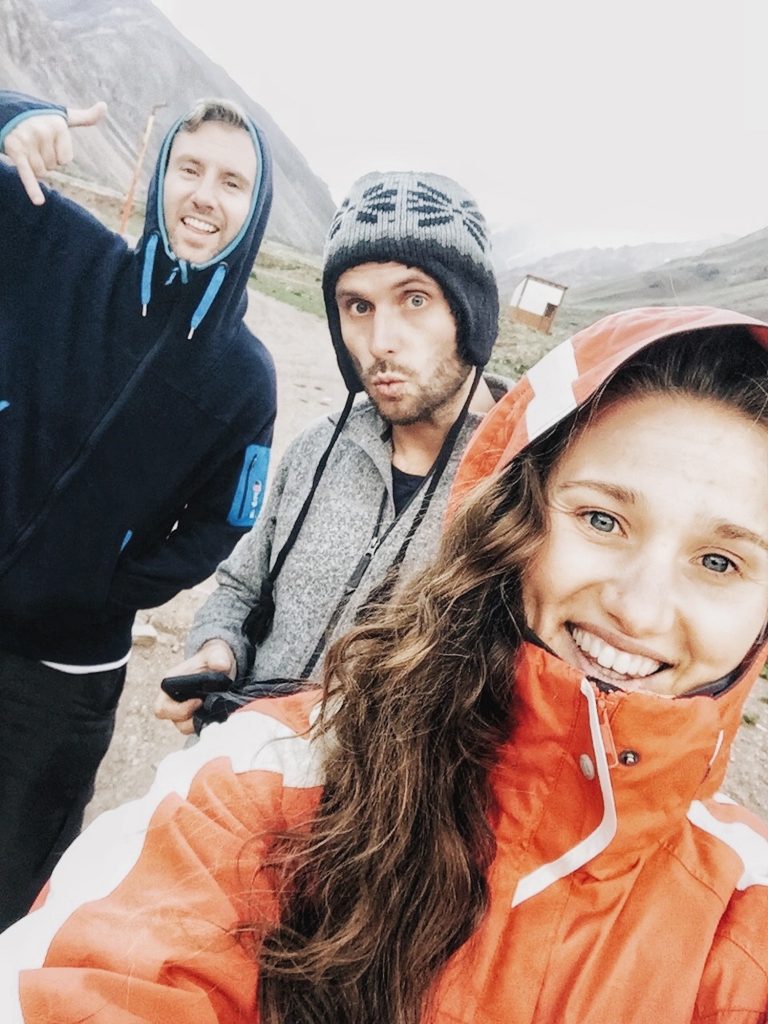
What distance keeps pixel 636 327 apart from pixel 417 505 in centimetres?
78

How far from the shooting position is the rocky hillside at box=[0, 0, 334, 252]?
181 ft

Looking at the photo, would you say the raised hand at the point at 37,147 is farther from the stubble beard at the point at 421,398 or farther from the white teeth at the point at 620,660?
the white teeth at the point at 620,660

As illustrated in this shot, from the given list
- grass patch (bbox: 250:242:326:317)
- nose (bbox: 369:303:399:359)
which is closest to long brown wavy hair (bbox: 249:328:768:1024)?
nose (bbox: 369:303:399:359)

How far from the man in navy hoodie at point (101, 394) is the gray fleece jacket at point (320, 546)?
1.16 ft

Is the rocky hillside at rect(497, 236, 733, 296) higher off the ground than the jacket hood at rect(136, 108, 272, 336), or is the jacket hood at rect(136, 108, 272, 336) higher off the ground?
the rocky hillside at rect(497, 236, 733, 296)

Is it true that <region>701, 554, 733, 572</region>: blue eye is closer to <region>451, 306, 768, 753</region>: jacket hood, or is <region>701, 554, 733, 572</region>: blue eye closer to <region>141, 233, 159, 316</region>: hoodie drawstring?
<region>451, 306, 768, 753</region>: jacket hood

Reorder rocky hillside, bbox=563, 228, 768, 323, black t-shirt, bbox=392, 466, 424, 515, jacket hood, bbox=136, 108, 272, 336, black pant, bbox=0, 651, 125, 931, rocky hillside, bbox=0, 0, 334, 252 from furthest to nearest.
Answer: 1. rocky hillside, bbox=0, 0, 334, 252
2. rocky hillside, bbox=563, 228, 768, 323
3. black pant, bbox=0, 651, 125, 931
4. jacket hood, bbox=136, 108, 272, 336
5. black t-shirt, bbox=392, 466, 424, 515

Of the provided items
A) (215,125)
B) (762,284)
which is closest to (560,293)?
(762,284)

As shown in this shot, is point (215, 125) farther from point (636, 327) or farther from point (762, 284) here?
point (762, 284)

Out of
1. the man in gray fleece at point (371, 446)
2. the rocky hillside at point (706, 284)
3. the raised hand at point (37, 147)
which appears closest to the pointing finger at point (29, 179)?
the raised hand at point (37, 147)

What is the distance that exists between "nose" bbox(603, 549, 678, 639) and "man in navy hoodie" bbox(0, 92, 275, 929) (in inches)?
57.8

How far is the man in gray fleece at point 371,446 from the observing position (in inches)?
67.1

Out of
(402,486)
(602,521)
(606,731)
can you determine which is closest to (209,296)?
(402,486)

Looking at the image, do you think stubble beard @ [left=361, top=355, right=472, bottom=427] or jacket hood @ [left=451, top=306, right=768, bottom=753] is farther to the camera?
stubble beard @ [left=361, top=355, right=472, bottom=427]
